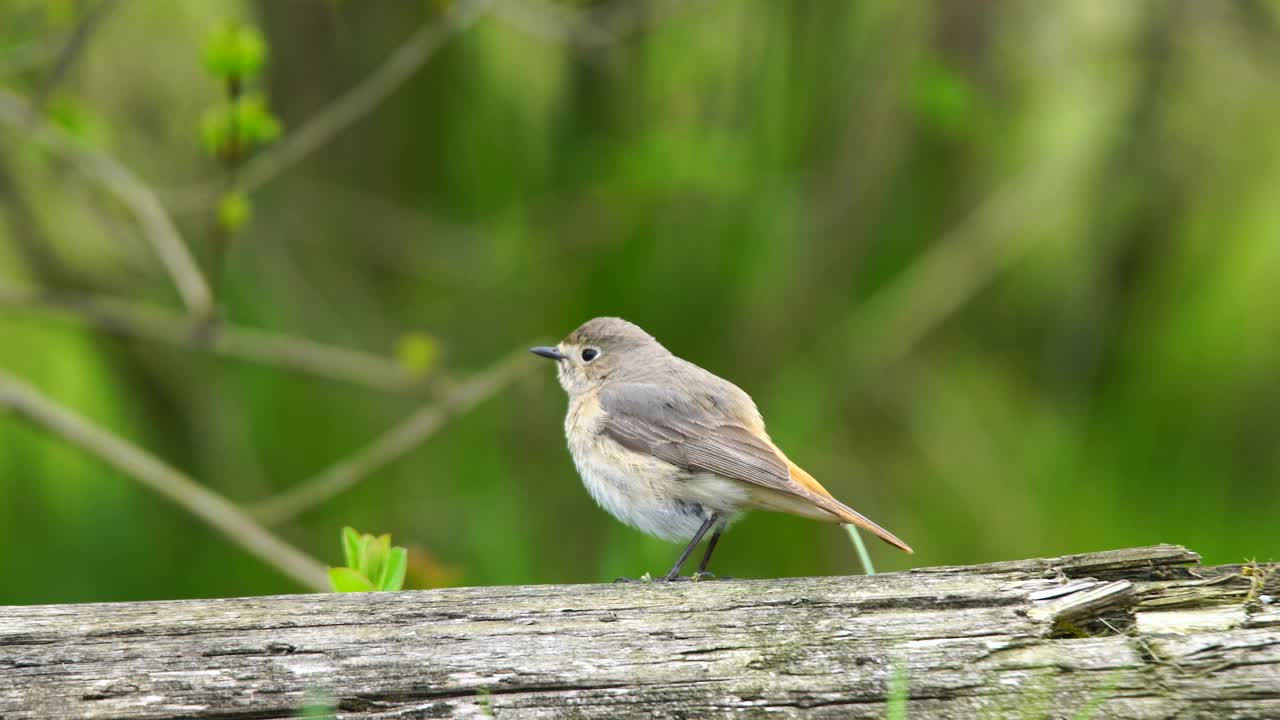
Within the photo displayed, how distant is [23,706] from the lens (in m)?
2.00

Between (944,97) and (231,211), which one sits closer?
(231,211)

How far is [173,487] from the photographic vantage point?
14.7 feet

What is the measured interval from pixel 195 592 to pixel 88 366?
142 cm

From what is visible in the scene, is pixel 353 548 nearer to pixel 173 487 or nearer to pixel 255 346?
pixel 173 487

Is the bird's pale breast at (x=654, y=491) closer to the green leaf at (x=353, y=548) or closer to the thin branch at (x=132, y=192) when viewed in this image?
the green leaf at (x=353, y=548)

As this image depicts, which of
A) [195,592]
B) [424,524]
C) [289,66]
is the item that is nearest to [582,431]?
[424,524]

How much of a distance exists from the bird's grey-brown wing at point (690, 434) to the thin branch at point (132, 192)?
170 centimetres

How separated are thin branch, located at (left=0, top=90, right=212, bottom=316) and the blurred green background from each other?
6.70 ft

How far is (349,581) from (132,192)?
2635 mm

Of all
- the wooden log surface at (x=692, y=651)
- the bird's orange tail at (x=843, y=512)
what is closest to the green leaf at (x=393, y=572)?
the wooden log surface at (x=692, y=651)

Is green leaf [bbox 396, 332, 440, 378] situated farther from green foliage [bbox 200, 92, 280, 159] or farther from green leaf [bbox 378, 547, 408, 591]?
green leaf [bbox 378, 547, 408, 591]

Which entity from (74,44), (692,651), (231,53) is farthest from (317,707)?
(74,44)

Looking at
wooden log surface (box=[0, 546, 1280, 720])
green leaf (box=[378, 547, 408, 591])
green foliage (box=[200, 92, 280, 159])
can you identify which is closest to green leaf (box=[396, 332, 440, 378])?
green foliage (box=[200, 92, 280, 159])

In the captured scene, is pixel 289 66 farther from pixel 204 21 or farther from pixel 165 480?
pixel 165 480
